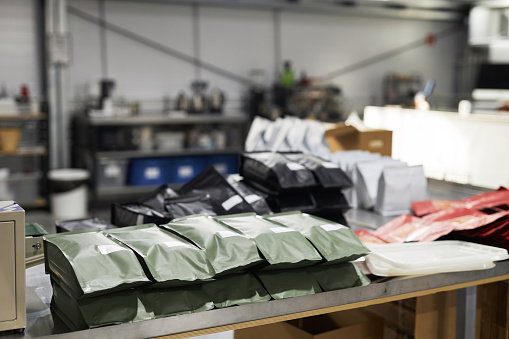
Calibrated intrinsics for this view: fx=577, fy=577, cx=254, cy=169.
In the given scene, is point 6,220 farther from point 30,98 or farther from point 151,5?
point 151,5

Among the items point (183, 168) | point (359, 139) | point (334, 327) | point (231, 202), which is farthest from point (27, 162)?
point (334, 327)

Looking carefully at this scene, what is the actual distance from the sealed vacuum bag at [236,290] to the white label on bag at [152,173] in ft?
18.3

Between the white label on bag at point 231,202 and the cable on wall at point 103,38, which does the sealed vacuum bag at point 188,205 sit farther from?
the cable on wall at point 103,38

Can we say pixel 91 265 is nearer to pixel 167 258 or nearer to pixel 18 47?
pixel 167 258

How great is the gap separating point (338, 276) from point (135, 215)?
91 centimetres

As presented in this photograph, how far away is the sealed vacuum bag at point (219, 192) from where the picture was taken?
242cm

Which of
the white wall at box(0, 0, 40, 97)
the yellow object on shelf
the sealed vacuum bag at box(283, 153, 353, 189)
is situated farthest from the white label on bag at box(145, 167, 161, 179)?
the sealed vacuum bag at box(283, 153, 353, 189)

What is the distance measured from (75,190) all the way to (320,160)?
4578 millimetres

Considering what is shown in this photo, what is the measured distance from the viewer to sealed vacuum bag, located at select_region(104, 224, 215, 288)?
1.56 m

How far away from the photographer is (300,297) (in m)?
1.73

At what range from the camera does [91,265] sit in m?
1.50

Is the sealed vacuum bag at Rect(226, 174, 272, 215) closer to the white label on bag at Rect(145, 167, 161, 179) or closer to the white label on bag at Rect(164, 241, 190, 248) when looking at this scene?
the white label on bag at Rect(164, 241, 190, 248)

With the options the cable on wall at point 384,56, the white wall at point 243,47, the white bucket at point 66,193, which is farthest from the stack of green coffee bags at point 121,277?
the cable on wall at point 384,56

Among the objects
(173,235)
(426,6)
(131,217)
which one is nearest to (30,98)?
(131,217)
